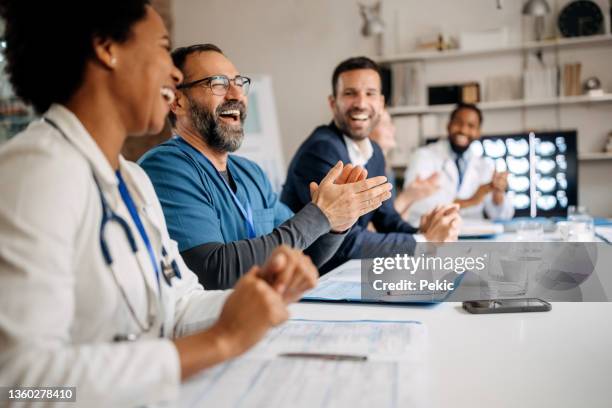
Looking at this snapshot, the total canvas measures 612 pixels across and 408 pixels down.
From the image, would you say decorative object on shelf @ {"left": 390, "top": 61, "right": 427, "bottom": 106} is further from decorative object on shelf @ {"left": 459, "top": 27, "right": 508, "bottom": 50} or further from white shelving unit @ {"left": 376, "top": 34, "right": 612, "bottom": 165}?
decorative object on shelf @ {"left": 459, "top": 27, "right": 508, "bottom": 50}

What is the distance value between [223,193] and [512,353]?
3.21ft

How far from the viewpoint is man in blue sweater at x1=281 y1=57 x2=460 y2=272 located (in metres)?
2.10

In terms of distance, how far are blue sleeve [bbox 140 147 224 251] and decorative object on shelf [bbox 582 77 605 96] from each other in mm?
4078

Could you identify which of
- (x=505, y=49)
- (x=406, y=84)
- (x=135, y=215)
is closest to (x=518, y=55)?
(x=505, y=49)

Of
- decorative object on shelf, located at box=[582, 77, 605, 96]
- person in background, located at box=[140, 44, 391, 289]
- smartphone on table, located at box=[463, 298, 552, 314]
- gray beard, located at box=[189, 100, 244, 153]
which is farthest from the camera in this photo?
decorative object on shelf, located at box=[582, 77, 605, 96]

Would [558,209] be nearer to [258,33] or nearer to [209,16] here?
[258,33]

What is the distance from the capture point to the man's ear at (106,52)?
0.83 metres

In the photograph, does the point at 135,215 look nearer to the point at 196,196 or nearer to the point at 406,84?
the point at 196,196

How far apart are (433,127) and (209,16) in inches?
99.0

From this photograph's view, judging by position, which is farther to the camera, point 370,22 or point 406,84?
point 406,84

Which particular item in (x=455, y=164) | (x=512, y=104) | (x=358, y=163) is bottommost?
(x=455, y=164)

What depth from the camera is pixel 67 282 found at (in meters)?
0.67

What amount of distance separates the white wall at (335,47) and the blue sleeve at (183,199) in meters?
3.67

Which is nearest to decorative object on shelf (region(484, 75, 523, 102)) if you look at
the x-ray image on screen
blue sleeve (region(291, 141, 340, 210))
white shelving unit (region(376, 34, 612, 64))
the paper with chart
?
white shelving unit (region(376, 34, 612, 64))
